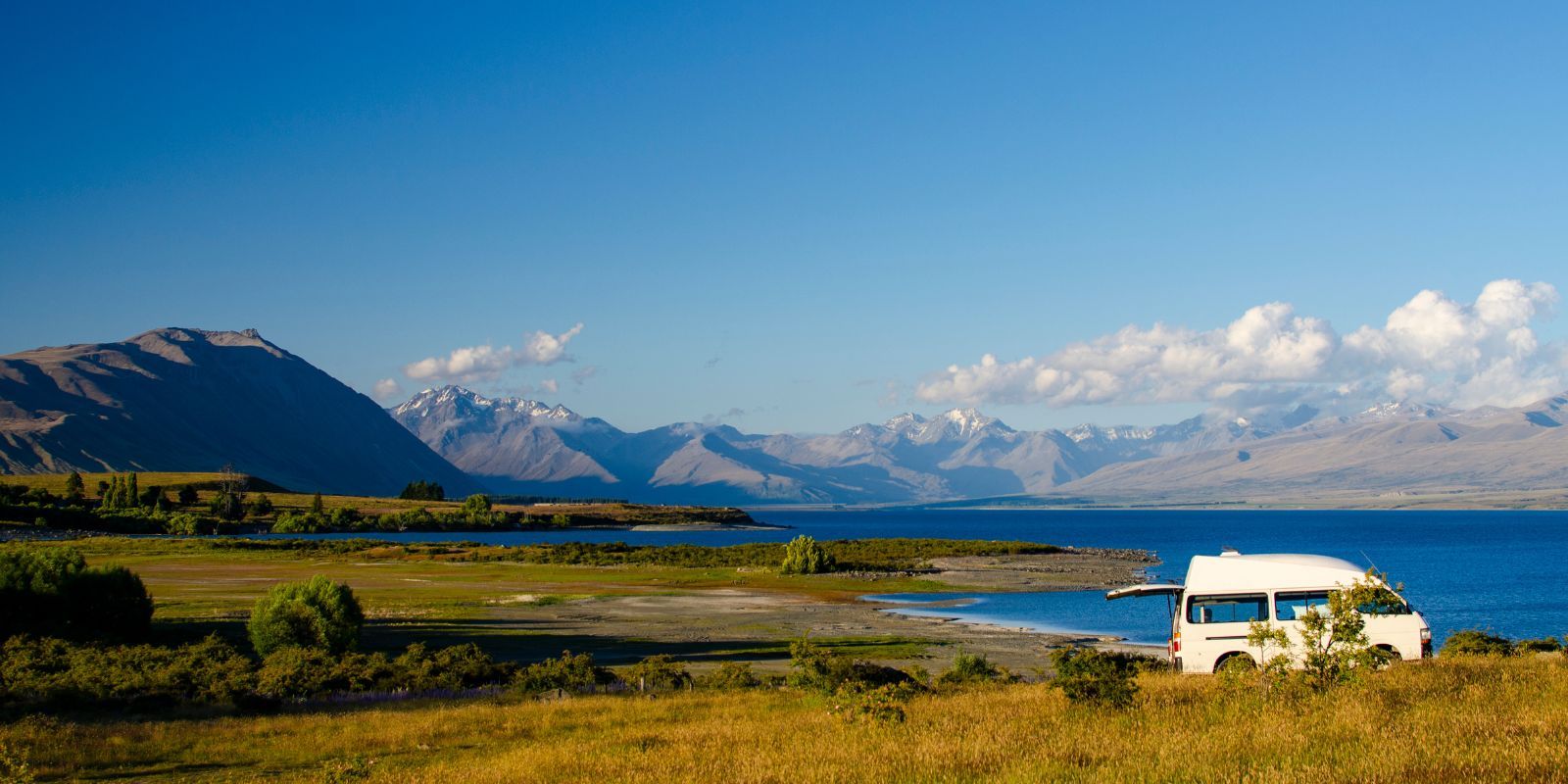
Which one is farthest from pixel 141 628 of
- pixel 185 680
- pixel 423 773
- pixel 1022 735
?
pixel 1022 735

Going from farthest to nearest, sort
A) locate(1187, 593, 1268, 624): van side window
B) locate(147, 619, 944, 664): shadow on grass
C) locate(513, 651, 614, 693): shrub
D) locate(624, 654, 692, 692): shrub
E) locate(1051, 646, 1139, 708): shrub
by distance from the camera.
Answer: locate(147, 619, 944, 664): shadow on grass → locate(624, 654, 692, 692): shrub → locate(513, 651, 614, 693): shrub → locate(1187, 593, 1268, 624): van side window → locate(1051, 646, 1139, 708): shrub

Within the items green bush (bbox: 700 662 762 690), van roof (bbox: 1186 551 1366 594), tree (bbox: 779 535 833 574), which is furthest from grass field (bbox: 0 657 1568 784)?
tree (bbox: 779 535 833 574)

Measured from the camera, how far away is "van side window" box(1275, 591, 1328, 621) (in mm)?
25203

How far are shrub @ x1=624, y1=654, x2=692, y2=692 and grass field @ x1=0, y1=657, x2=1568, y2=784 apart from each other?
175 inches

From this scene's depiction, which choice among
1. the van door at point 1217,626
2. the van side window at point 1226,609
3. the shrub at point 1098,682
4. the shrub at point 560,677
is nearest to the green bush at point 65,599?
the shrub at point 560,677

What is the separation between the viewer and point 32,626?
126ft

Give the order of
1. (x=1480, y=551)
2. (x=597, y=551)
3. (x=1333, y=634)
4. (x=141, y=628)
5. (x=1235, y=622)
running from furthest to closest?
(x=1480, y=551), (x=597, y=551), (x=141, y=628), (x=1235, y=622), (x=1333, y=634)

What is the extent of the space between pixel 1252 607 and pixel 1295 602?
91 cm

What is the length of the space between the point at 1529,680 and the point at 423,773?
19336 mm

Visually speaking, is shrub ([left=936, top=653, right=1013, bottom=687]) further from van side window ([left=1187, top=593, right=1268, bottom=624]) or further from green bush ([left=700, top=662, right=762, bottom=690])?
van side window ([left=1187, top=593, right=1268, bottom=624])

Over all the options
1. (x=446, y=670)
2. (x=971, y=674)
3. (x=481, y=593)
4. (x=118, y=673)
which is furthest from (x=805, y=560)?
(x=118, y=673)

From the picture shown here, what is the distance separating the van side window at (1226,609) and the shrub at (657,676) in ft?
48.8

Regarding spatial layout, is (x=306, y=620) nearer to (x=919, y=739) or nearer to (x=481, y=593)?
(x=919, y=739)

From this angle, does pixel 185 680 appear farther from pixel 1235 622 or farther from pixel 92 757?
pixel 1235 622
